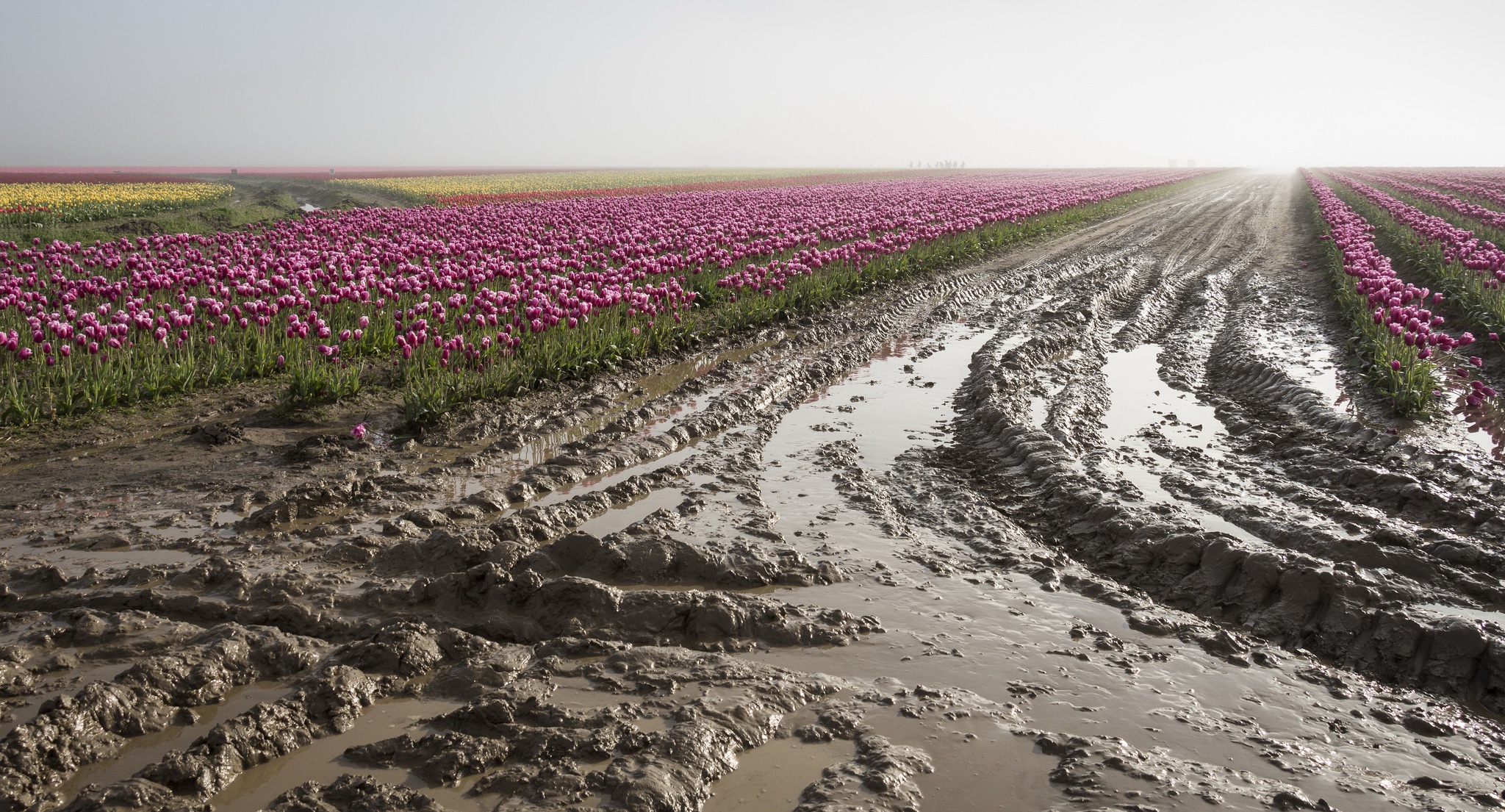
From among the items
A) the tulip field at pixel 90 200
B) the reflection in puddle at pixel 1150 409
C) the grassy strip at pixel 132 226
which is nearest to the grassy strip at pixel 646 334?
the reflection in puddle at pixel 1150 409

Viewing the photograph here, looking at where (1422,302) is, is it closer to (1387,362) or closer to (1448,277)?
(1448,277)

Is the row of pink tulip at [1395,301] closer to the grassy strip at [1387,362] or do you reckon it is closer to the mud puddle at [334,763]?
the grassy strip at [1387,362]

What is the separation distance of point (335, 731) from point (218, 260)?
1080cm

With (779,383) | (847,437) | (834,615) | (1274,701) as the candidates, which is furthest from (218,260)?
(1274,701)

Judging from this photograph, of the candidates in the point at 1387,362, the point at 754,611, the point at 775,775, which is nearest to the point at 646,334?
the point at 754,611

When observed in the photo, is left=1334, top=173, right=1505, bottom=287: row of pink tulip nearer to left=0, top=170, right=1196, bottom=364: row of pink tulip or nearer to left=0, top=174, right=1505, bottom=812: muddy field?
left=0, top=174, right=1505, bottom=812: muddy field

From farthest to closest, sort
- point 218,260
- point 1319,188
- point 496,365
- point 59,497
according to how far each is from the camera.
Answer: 1. point 1319,188
2. point 218,260
3. point 496,365
4. point 59,497

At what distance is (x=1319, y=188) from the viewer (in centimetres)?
4959

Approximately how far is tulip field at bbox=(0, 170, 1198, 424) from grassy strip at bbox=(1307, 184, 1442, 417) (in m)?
7.45

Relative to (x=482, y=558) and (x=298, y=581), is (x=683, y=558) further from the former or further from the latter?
(x=298, y=581)

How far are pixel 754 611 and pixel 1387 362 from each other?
327 inches

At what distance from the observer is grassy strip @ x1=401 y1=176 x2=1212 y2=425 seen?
8242mm

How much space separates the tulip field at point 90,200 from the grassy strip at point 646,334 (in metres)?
25.7

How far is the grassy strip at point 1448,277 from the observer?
475 inches
